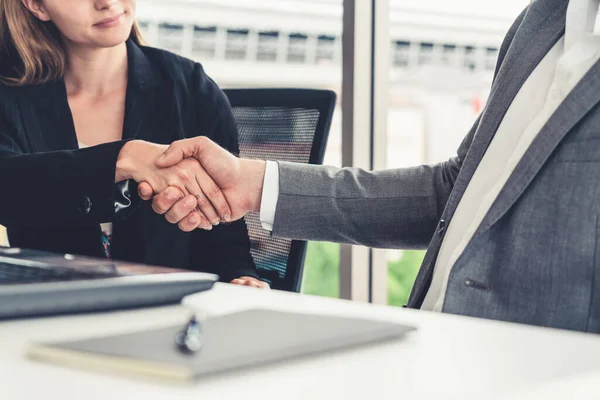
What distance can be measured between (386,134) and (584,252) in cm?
140

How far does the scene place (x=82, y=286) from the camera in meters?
0.56

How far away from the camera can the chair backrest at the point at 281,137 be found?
4.42 feet

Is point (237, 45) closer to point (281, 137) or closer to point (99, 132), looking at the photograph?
point (99, 132)

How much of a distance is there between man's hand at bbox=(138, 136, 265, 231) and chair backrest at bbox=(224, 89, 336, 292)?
14 centimetres

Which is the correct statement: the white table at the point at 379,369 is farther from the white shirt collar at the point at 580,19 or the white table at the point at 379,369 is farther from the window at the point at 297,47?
the window at the point at 297,47

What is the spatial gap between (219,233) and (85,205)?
1.04 ft

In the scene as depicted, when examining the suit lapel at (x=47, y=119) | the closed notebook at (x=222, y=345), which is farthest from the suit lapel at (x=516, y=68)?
the suit lapel at (x=47, y=119)

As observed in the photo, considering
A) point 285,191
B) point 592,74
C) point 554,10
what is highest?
point 554,10

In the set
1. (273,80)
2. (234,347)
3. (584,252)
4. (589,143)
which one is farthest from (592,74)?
(273,80)

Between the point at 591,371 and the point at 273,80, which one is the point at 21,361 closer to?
the point at 591,371

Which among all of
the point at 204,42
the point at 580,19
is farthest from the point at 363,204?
the point at 204,42

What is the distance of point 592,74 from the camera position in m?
0.83

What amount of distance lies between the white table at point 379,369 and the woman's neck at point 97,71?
1.17 meters

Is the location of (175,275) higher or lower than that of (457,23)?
lower
